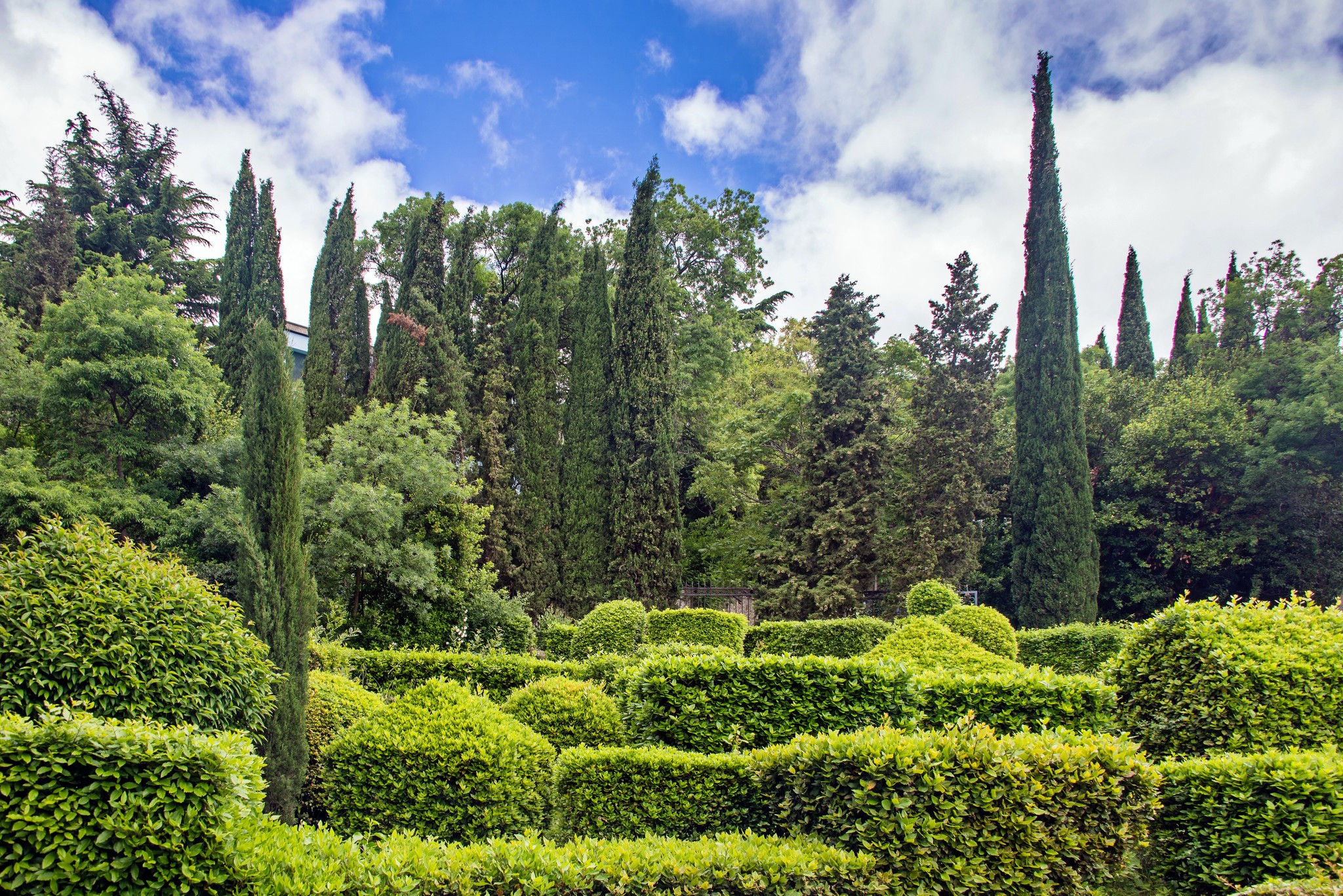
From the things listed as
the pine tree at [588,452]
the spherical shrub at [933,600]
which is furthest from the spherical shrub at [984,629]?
the pine tree at [588,452]

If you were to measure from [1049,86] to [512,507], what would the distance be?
796 inches

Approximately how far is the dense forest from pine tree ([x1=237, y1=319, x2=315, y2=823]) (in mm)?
6393

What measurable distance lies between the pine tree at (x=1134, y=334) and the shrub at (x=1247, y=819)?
25.5 m

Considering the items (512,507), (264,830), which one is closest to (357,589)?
(512,507)

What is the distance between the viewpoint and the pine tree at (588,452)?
19.8m

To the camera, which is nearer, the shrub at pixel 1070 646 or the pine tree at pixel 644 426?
the shrub at pixel 1070 646

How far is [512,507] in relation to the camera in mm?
19969

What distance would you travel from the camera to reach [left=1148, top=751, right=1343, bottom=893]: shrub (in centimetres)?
410

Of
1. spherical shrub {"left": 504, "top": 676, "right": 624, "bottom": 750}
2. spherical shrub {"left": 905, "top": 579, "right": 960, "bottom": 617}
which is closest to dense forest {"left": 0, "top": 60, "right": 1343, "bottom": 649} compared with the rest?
spherical shrub {"left": 905, "top": 579, "right": 960, "bottom": 617}

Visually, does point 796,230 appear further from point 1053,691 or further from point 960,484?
point 1053,691

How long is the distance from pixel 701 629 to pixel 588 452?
30.7 feet

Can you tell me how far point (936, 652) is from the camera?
749cm

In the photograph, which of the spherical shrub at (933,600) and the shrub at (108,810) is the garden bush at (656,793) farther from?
the spherical shrub at (933,600)

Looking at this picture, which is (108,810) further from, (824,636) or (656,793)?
(824,636)
